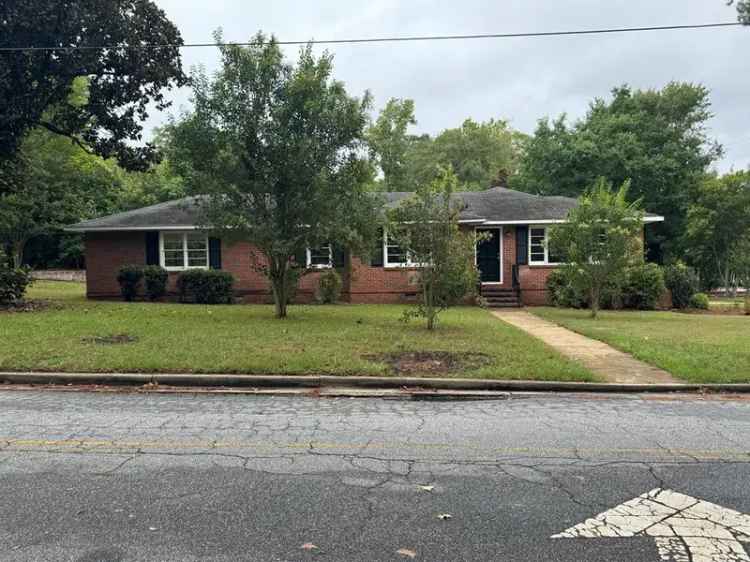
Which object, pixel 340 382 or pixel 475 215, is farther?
pixel 475 215

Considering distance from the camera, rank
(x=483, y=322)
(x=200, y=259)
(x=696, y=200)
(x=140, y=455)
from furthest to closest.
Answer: (x=696, y=200)
(x=200, y=259)
(x=483, y=322)
(x=140, y=455)

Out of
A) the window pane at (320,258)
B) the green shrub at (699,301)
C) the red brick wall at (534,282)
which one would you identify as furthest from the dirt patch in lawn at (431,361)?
the green shrub at (699,301)

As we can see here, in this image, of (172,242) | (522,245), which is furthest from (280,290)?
(522,245)

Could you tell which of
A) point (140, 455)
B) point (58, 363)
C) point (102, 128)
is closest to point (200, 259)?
point (102, 128)

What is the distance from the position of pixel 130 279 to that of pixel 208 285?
2.84 meters

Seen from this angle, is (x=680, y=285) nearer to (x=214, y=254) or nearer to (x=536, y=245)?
(x=536, y=245)

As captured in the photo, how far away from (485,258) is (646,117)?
19.4 meters

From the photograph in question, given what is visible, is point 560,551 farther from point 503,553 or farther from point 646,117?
point 646,117

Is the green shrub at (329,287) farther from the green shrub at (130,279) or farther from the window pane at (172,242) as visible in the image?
the green shrub at (130,279)

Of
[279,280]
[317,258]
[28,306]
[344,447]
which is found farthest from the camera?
[317,258]

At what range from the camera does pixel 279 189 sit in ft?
45.0

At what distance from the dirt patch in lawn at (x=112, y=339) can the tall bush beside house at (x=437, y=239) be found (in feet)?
18.4

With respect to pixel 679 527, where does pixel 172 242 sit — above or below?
above

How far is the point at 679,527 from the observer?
141 inches
